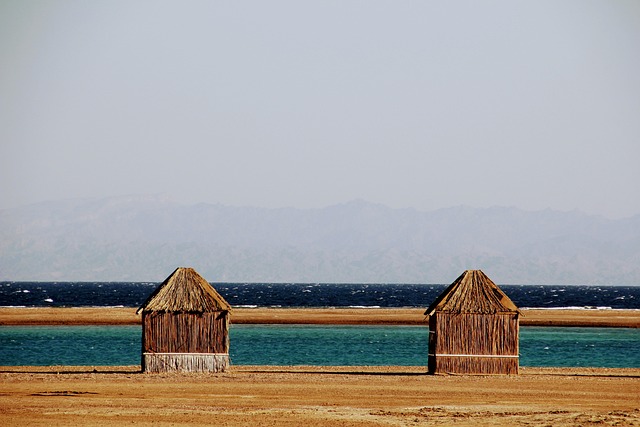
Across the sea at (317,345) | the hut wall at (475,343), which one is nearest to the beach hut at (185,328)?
the hut wall at (475,343)

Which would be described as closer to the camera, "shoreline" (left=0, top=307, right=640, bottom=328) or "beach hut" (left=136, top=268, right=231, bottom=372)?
"beach hut" (left=136, top=268, right=231, bottom=372)

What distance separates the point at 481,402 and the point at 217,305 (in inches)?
473

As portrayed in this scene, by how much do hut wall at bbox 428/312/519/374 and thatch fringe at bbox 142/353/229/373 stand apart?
8.32m

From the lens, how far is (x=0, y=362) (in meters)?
52.4

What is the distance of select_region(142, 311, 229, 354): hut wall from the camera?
139 ft

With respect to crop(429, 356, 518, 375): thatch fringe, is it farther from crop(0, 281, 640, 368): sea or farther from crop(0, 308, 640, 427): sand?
crop(0, 281, 640, 368): sea

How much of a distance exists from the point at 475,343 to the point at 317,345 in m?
24.4

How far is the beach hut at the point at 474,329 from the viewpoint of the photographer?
1654 inches

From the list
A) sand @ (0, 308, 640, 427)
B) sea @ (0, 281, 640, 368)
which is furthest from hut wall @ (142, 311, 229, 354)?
sea @ (0, 281, 640, 368)

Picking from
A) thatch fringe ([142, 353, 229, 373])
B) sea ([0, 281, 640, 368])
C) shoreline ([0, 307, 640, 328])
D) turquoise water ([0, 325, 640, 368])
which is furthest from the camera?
shoreline ([0, 307, 640, 328])

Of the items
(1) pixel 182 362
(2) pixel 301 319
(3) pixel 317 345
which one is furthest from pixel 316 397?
(2) pixel 301 319

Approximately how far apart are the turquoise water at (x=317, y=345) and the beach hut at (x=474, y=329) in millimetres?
11184

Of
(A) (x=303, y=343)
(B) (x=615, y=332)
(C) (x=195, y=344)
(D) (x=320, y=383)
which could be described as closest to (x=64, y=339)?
(A) (x=303, y=343)

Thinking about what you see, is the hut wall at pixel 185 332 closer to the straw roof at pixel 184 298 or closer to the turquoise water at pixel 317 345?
the straw roof at pixel 184 298
